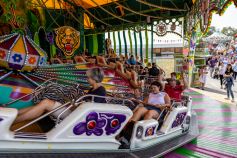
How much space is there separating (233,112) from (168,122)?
2857mm

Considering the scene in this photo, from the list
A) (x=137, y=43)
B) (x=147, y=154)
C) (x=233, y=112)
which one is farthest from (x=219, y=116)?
(x=137, y=43)

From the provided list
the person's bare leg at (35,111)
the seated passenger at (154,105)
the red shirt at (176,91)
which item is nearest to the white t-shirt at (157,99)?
the seated passenger at (154,105)

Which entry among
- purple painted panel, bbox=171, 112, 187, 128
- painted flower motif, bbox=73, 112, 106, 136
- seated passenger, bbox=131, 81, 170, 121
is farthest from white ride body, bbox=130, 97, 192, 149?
painted flower motif, bbox=73, 112, 106, 136

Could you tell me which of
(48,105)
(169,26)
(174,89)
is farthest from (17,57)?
(169,26)

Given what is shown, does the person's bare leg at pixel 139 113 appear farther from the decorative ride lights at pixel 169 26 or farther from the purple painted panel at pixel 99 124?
the decorative ride lights at pixel 169 26

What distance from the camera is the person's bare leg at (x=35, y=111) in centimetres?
251

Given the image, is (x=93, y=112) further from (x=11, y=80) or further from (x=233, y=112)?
(x=233, y=112)

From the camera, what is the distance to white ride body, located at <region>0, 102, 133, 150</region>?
2.23 metres

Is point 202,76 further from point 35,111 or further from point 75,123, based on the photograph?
point 35,111

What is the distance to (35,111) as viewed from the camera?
2.55m

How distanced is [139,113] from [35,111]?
127 centimetres

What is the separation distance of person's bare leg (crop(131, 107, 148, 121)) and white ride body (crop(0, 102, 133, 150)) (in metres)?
0.48

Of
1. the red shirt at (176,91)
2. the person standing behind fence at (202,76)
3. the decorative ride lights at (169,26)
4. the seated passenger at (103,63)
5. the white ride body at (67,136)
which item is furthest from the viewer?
the decorative ride lights at (169,26)

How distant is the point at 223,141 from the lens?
3.87 metres
